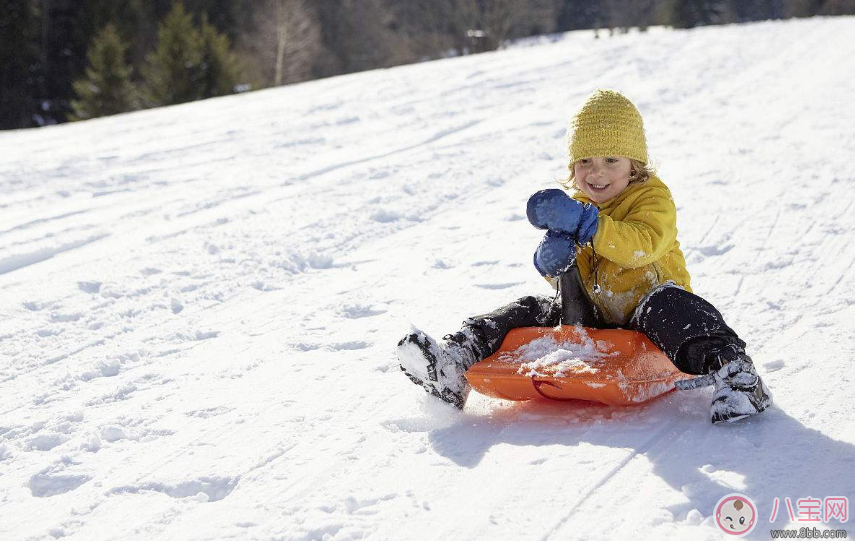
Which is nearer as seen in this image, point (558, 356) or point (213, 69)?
point (558, 356)

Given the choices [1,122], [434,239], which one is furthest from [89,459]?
[1,122]

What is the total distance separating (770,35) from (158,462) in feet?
38.6

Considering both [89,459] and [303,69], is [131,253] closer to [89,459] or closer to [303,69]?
[89,459]

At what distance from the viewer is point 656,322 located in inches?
81.8

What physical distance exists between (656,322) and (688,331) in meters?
0.09

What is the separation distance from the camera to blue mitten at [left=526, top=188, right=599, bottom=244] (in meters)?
1.98

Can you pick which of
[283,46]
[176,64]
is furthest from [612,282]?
[283,46]

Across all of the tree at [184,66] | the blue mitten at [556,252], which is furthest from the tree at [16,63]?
the blue mitten at [556,252]

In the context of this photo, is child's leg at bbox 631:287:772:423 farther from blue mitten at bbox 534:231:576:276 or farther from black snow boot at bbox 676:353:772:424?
blue mitten at bbox 534:231:576:276

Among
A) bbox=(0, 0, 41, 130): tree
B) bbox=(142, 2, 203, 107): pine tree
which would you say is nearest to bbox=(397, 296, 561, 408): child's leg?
bbox=(142, 2, 203, 107): pine tree

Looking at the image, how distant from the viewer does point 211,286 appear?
3.31 m

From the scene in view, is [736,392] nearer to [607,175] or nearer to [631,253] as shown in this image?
[631,253]

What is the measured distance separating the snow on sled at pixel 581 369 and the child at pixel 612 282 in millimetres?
54

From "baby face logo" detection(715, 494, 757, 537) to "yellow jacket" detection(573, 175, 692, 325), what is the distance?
27.8 inches
